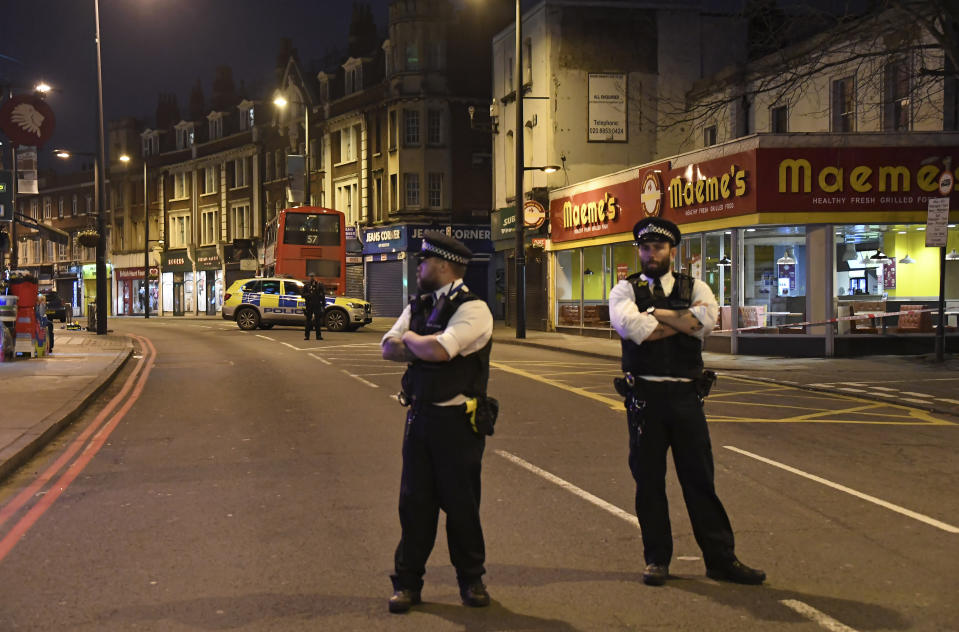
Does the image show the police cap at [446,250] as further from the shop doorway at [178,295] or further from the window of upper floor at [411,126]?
the shop doorway at [178,295]

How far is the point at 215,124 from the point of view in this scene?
229 ft

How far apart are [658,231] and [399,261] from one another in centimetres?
4478

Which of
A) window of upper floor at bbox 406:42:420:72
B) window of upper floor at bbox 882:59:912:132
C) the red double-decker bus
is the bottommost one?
the red double-decker bus

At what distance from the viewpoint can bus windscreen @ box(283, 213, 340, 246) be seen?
3856cm

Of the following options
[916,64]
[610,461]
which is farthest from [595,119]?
[610,461]

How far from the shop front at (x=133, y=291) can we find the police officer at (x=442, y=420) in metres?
73.4

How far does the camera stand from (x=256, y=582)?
18.0 feet

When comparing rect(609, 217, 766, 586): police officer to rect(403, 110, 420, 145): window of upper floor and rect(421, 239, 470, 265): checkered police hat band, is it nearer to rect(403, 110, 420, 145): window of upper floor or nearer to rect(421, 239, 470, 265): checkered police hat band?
rect(421, 239, 470, 265): checkered police hat band

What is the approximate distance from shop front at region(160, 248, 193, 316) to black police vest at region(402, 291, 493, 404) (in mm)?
68533

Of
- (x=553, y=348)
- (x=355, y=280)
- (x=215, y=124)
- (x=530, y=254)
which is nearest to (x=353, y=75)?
(x=355, y=280)

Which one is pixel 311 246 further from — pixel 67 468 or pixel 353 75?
pixel 67 468

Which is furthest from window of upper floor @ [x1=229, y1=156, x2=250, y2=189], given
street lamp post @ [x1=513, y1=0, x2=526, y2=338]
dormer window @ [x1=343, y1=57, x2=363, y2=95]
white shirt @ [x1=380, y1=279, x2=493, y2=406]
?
white shirt @ [x1=380, y1=279, x2=493, y2=406]

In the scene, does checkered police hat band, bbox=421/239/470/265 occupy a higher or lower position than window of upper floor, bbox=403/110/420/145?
lower

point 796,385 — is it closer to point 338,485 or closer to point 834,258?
point 834,258
